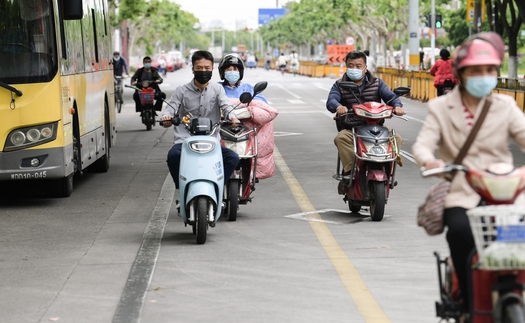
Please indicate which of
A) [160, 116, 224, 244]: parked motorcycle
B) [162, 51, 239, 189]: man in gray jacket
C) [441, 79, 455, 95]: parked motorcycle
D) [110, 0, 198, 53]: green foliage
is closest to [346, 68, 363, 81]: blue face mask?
[162, 51, 239, 189]: man in gray jacket

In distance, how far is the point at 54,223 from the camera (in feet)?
37.2

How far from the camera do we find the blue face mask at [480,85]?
5.28 m

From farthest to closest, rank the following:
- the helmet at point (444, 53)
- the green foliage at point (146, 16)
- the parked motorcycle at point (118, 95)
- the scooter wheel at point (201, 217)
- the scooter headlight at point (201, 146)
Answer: the green foliage at point (146, 16) < the parked motorcycle at point (118, 95) < the helmet at point (444, 53) < the scooter headlight at point (201, 146) < the scooter wheel at point (201, 217)

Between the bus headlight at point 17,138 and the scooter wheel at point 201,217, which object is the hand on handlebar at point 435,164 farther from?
the bus headlight at point 17,138

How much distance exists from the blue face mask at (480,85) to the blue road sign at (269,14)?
159610 millimetres

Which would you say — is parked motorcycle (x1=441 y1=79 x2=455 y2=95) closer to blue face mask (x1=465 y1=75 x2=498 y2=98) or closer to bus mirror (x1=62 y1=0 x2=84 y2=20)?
bus mirror (x1=62 y1=0 x2=84 y2=20)

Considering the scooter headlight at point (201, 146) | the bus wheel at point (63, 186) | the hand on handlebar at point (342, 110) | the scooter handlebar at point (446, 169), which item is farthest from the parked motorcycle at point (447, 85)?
the scooter handlebar at point (446, 169)

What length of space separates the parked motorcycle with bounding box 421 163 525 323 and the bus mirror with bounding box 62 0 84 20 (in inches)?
314

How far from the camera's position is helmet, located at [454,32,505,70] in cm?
527

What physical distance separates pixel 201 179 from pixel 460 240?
458 centimetres

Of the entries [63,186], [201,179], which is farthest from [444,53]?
[201,179]

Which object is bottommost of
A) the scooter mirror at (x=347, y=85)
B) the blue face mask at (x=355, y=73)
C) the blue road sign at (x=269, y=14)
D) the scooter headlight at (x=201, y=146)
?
the blue road sign at (x=269, y=14)

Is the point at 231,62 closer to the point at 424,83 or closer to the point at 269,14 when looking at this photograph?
the point at 424,83

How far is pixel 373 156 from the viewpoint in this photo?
10.7 meters
